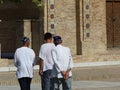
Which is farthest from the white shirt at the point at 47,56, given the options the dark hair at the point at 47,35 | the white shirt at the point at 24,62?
the white shirt at the point at 24,62

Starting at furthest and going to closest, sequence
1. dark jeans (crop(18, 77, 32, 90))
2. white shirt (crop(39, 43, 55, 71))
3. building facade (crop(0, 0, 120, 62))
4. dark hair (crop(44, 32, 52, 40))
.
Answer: building facade (crop(0, 0, 120, 62)) → dark hair (crop(44, 32, 52, 40)) → white shirt (crop(39, 43, 55, 71)) → dark jeans (crop(18, 77, 32, 90))

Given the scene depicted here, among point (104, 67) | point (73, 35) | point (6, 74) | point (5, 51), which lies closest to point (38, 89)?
point (6, 74)

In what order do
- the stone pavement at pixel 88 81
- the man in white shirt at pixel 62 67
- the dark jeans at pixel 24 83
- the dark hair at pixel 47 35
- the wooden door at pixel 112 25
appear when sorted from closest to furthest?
the man in white shirt at pixel 62 67 < the dark jeans at pixel 24 83 < the dark hair at pixel 47 35 < the stone pavement at pixel 88 81 < the wooden door at pixel 112 25

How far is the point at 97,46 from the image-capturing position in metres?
26.1

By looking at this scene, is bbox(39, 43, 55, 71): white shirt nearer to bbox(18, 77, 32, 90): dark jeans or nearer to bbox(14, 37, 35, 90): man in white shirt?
bbox(14, 37, 35, 90): man in white shirt

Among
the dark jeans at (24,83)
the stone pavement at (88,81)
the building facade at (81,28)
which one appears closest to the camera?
the dark jeans at (24,83)

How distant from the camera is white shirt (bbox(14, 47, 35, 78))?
36.6ft

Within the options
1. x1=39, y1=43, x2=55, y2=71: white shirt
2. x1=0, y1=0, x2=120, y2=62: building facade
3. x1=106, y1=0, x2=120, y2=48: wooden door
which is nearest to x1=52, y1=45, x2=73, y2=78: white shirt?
x1=39, y1=43, x2=55, y2=71: white shirt

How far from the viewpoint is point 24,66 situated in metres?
11.2

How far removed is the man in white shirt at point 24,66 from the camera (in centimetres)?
1114

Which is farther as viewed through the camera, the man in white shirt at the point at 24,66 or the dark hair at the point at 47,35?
the dark hair at the point at 47,35

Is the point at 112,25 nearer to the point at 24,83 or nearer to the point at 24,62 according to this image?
the point at 24,62

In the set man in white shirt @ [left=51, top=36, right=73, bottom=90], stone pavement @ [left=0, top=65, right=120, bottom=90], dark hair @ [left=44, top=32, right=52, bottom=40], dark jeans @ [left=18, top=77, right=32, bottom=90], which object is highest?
dark hair @ [left=44, top=32, right=52, bottom=40]

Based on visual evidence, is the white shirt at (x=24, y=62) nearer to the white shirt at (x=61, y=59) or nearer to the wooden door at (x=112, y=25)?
the white shirt at (x=61, y=59)
